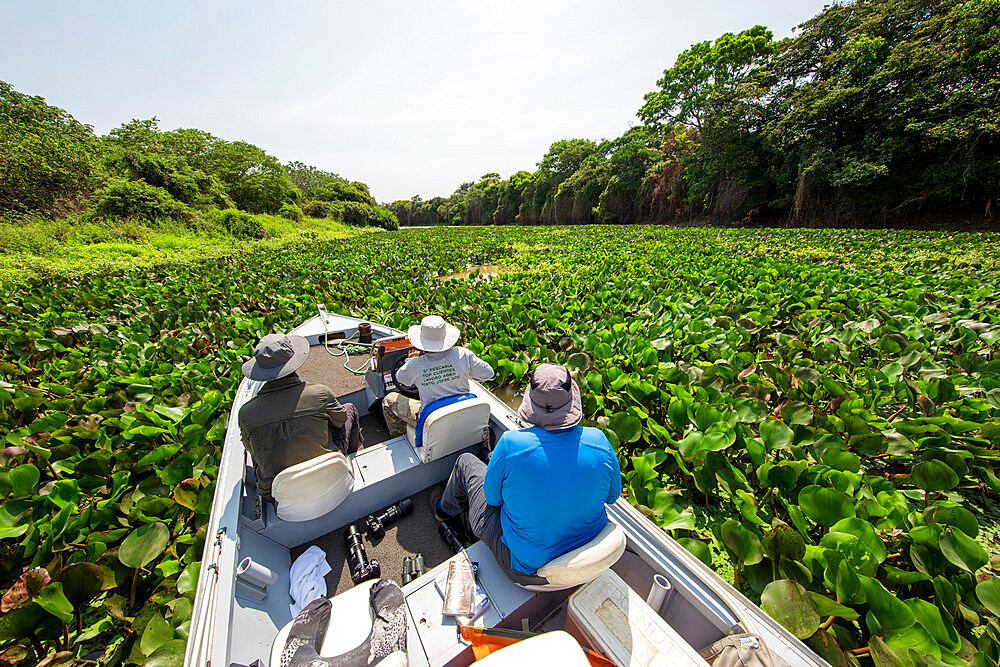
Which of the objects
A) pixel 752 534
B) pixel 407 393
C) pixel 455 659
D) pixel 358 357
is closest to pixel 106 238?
pixel 358 357

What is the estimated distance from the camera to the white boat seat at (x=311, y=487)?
155 cm

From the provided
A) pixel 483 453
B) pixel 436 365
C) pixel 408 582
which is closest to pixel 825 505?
pixel 483 453

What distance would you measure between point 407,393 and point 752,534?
6.92ft

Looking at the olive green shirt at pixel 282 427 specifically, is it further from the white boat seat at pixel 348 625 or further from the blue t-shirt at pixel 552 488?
the blue t-shirt at pixel 552 488

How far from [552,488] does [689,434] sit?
1.36 m

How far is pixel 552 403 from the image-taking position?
133 centimetres

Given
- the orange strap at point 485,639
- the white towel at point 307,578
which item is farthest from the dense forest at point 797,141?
the white towel at point 307,578

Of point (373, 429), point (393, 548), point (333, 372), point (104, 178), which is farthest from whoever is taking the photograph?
point (104, 178)

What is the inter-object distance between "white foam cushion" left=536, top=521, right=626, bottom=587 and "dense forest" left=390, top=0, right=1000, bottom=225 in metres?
18.0

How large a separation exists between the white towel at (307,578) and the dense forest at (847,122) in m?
18.9

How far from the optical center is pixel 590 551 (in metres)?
1.23

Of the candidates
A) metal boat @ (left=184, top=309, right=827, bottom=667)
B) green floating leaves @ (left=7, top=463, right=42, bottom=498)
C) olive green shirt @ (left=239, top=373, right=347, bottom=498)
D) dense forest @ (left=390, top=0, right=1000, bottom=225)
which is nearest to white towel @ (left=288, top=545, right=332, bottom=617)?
metal boat @ (left=184, top=309, right=827, bottom=667)

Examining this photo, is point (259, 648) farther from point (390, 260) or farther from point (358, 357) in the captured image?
point (390, 260)

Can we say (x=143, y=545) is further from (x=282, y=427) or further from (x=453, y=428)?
(x=453, y=428)
